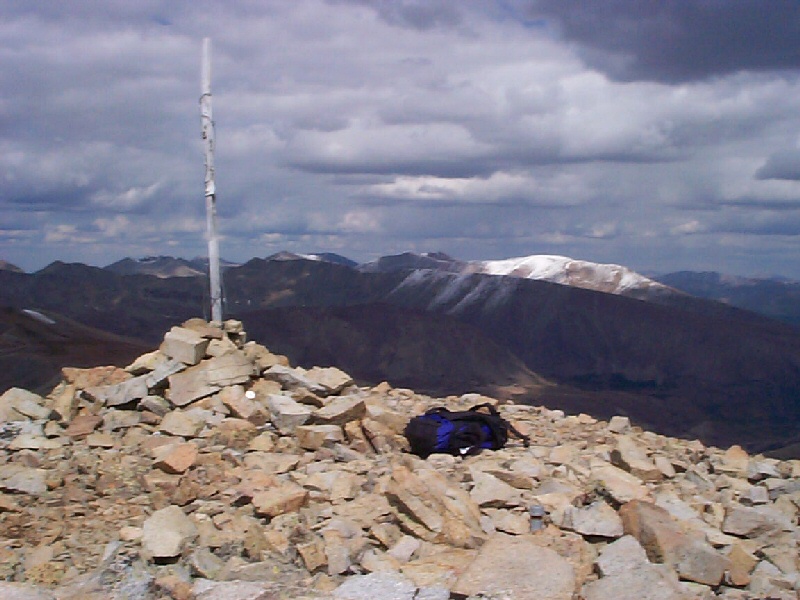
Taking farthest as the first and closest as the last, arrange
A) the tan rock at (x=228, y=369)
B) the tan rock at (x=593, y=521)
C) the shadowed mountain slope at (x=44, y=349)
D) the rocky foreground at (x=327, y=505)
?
the shadowed mountain slope at (x=44, y=349), the tan rock at (x=228, y=369), the tan rock at (x=593, y=521), the rocky foreground at (x=327, y=505)

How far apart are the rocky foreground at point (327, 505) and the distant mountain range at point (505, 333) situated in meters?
51.6

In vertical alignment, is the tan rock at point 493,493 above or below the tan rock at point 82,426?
below

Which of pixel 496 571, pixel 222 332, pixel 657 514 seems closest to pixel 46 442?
pixel 222 332

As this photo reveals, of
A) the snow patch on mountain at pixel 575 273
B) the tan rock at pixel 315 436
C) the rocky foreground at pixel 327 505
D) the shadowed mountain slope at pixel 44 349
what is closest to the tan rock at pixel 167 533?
the rocky foreground at pixel 327 505

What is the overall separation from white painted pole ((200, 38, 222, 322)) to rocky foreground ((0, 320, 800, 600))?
1.14 metres

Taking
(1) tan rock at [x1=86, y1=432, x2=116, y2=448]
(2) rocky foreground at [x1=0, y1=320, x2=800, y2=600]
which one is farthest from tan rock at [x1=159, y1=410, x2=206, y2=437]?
(1) tan rock at [x1=86, y1=432, x2=116, y2=448]

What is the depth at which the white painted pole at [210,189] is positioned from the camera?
1002 centimetres

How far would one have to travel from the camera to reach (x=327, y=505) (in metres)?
6.34

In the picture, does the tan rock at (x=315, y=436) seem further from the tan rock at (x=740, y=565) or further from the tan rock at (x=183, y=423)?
the tan rock at (x=740, y=565)

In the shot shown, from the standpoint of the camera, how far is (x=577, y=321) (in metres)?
102

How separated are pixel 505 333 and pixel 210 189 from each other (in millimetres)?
93765

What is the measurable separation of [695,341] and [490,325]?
81.3 feet

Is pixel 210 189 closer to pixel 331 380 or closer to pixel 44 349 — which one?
pixel 331 380

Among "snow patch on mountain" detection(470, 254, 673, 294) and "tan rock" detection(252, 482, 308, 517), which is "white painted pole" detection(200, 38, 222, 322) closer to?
"tan rock" detection(252, 482, 308, 517)
